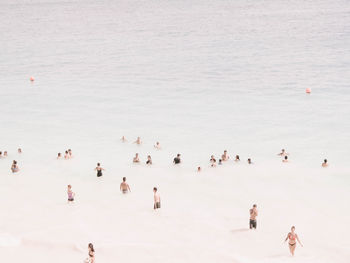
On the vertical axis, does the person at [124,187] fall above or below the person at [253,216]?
above

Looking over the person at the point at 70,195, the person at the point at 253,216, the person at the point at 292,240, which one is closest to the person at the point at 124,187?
the person at the point at 70,195

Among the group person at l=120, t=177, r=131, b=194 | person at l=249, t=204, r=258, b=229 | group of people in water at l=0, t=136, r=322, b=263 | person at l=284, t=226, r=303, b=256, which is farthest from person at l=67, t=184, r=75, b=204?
person at l=284, t=226, r=303, b=256

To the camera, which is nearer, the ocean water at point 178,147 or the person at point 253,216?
the ocean water at point 178,147

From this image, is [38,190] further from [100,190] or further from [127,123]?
[127,123]

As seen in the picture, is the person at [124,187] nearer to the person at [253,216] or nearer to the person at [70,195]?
the person at [70,195]

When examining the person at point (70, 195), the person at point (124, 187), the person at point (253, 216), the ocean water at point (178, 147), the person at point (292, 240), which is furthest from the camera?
the person at point (124, 187)

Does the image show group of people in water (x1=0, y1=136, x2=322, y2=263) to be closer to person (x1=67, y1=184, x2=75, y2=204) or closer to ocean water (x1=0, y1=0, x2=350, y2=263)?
person (x1=67, y1=184, x2=75, y2=204)

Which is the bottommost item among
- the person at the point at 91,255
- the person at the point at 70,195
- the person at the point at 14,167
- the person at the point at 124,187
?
the person at the point at 91,255

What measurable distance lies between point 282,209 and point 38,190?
1392 cm

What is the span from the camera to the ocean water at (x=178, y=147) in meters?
18.2

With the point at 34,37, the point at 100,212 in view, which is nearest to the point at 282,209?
the point at 100,212

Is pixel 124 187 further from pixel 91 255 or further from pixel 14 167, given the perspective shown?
pixel 14 167

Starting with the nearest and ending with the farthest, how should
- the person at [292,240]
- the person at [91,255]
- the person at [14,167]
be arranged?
the person at [91,255]
the person at [292,240]
the person at [14,167]

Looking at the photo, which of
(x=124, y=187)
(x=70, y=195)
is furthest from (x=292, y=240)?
(x=70, y=195)
